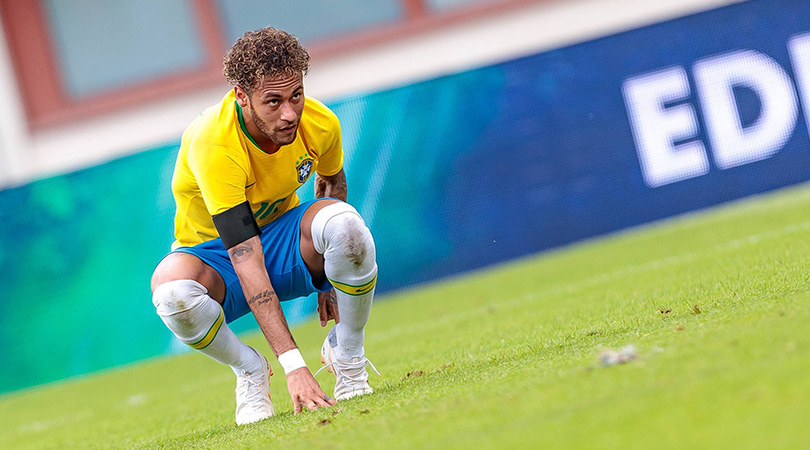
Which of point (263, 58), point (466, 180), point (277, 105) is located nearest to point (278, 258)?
point (277, 105)

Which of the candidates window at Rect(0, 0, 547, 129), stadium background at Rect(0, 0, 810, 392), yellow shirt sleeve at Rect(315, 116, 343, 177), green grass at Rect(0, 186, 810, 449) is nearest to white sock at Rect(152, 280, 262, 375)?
green grass at Rect(0, 186, 810, 449)

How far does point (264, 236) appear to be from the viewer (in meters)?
3.77

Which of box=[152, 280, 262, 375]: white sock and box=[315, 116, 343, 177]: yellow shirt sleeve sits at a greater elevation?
box=[315, 116, 343, 177]: yellow shirt sleeve

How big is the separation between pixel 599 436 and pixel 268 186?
1.92m

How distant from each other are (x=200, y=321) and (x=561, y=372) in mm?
1333

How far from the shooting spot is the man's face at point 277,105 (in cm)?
321

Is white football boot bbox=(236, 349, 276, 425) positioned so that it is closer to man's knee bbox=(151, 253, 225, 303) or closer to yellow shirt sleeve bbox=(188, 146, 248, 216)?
man's knee bbox=(151, 253, 225, 303)

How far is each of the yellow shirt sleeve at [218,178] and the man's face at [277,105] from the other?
0.18m

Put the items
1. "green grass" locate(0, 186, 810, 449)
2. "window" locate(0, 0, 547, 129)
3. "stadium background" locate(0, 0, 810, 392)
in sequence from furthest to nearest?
"window" locate(0, 0, 547, 129) → "stadium background" locate(0, 0, 810, 392) → "green grass" locate(0, 186, 810, 449)

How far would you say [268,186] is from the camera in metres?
3.68

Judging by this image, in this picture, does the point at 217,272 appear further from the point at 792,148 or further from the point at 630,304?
the point at 792,148

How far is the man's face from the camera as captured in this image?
3.21 meters

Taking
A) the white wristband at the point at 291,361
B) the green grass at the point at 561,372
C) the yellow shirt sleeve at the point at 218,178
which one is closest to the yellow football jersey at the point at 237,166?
the yellow shirt sleeve at the point at 218,178

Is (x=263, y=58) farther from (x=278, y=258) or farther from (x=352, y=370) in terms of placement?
(x=352, y=370)
